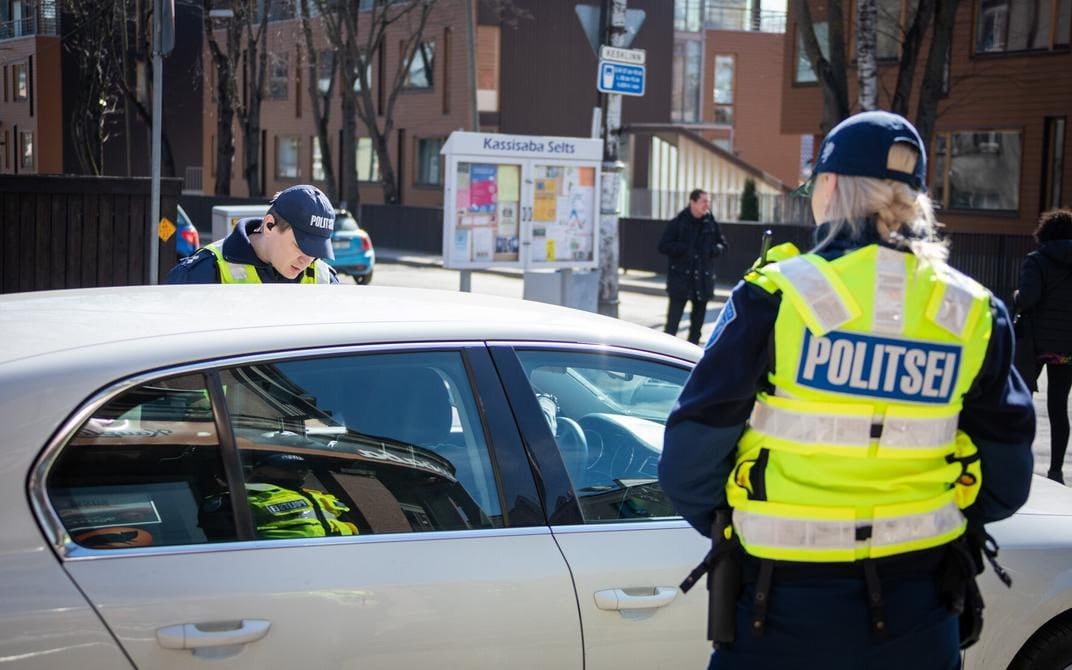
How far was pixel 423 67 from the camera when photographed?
39625 mm

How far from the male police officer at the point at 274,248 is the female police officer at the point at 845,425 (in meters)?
2.87

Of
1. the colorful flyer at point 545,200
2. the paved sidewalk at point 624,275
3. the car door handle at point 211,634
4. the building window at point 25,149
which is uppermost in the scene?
the building window at point 25,149

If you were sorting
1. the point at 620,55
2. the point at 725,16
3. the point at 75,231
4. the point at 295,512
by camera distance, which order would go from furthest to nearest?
the point at 725,16 → the point at 620,55 → the point at 75,231 → the point at 295,512

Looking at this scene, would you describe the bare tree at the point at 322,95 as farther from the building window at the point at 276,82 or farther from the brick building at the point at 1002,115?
the brick building at the point at 1002,115

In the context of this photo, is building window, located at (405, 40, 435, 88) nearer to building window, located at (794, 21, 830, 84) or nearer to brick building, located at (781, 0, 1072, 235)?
building window, located at (794, 21, 830, 84)

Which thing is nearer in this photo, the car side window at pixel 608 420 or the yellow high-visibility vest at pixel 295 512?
the yellow high-visibility vest at pixel 295 512

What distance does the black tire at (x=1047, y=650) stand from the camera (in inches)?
141

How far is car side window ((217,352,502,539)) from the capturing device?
293cm

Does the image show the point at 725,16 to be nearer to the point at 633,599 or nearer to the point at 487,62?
the point at 487,62

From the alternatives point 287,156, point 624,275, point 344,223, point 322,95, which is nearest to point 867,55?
point 344,223

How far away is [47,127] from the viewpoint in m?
16.0

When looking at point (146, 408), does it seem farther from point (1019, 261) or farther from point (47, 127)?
point (1019, 261)

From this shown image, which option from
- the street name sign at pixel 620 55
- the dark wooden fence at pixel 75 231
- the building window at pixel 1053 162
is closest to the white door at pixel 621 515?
the dark wooden fence at pixel 75 231

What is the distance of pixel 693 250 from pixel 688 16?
31587 mm
